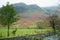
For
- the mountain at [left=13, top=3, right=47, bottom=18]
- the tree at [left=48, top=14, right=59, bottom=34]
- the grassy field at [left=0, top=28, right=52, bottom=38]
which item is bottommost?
the grassy field at [left=0, top=28, right=52, bottom=38]

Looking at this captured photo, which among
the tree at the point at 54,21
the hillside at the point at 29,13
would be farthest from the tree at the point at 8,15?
the tree at the point at 54,21

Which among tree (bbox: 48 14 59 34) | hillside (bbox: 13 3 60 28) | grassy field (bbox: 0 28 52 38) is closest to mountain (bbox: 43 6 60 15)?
hillside (bbox: 13 3 60 28)

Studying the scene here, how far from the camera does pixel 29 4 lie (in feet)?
20.2

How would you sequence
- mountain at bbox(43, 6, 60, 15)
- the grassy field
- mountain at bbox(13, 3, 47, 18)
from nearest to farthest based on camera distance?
the grassy field
mountain at bbox(13, 3, 47, 18)
mountain at bbox(43, 6, 60, 15)

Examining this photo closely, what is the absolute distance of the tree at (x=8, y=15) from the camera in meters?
5.75

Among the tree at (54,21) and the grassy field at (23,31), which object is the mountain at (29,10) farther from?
the grassy field at (23,31)

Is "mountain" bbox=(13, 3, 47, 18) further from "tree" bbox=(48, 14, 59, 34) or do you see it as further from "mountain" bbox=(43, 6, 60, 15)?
"tree" bbox=(48, 14, 59, 34)

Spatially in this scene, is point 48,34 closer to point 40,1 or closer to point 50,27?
point 50,27

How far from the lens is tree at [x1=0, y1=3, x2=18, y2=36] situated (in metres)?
5.75

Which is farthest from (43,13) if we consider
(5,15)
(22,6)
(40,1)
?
(5,15)

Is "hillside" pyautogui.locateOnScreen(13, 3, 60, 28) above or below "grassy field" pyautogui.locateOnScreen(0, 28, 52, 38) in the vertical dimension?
above

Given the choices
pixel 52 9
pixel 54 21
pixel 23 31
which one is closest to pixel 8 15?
pixel 23 31

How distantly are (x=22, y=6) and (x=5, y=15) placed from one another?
0.63m

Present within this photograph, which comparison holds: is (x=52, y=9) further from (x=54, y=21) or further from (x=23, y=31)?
(x=23, y=31)
